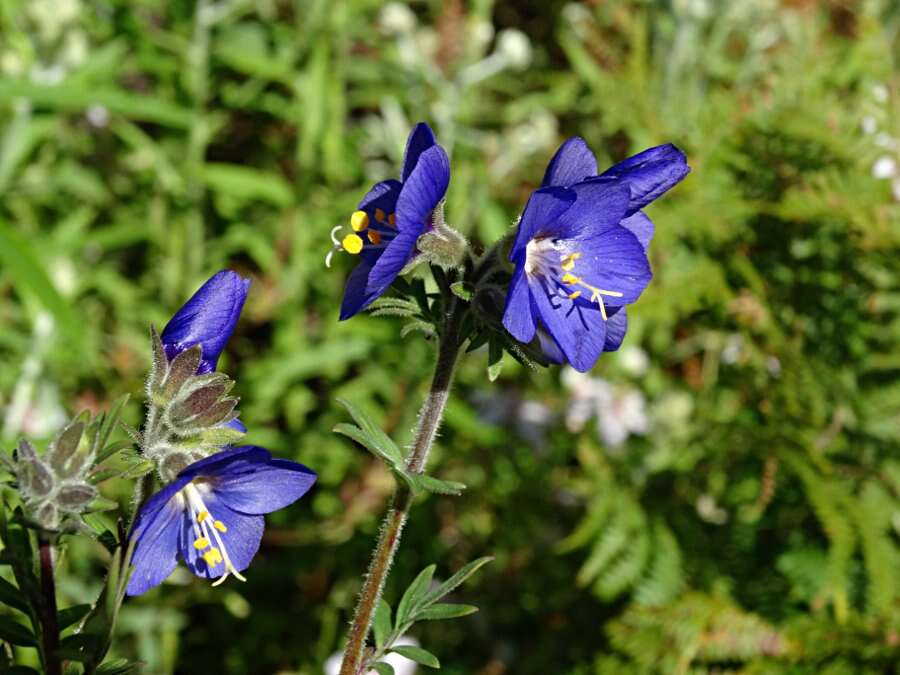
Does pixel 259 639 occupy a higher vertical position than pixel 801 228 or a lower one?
lower

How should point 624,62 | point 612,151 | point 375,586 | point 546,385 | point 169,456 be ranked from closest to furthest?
point 169,456
point 375,586
point 546,385
point 612,151
point 624,62

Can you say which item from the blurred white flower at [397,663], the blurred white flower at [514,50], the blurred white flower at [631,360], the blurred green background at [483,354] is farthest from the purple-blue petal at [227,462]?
the blurred white flower at [514,50]

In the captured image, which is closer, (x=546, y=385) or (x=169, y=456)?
(x=169, y=456)

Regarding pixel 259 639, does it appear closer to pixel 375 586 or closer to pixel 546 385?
pixel 546 385

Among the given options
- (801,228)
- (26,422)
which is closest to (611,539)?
(801,228)

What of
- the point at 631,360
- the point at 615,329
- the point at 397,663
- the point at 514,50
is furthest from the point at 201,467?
the point at 514,50

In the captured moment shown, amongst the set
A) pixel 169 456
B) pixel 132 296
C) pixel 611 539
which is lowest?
pixel 611 539

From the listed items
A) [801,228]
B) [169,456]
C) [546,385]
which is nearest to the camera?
[169,456]
